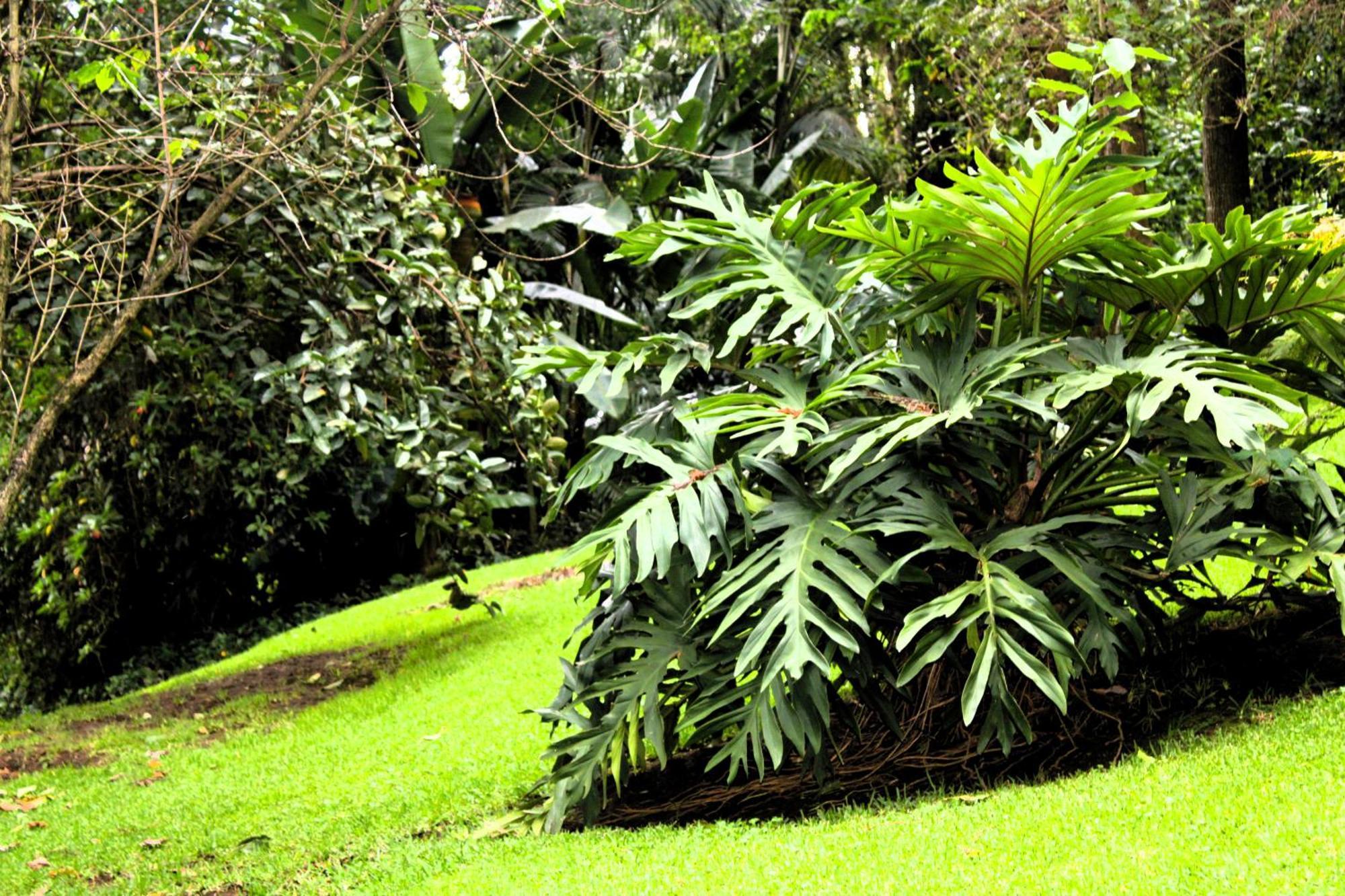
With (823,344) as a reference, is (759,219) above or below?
above

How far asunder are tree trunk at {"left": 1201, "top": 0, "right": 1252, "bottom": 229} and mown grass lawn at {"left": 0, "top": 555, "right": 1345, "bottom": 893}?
595 centimetres

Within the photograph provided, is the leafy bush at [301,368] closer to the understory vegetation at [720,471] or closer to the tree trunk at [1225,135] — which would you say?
the understory vegetation at [720,471]

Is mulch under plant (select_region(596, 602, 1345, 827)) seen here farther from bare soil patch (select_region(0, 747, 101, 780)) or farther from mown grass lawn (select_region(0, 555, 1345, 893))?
bare soil patch (select_region(0, 747, 101, 780))

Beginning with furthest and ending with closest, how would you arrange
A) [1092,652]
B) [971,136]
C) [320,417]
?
[971,136] → [320,417] → [1092,652]

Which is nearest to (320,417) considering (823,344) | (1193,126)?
(823,344)

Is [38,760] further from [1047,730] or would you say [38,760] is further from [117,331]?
[1047,730]

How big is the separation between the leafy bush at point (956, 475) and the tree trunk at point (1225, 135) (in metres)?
5.16

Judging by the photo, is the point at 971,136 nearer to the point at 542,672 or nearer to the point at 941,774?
Answer: the point at 542,672

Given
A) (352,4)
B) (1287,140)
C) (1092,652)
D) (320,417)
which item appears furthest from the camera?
(1287,140)

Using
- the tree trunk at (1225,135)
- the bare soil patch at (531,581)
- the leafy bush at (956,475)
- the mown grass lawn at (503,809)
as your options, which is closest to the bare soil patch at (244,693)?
the mown grass lawn at (503,809)

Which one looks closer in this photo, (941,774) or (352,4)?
(941,774)

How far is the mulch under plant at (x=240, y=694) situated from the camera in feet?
25.2

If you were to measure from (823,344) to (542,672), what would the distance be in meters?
3.57

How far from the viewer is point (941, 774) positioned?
427 centimetres
